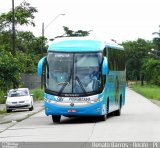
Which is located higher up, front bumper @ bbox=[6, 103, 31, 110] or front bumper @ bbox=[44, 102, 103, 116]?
front bumper @ bbox=[44, 102, 103, 116]

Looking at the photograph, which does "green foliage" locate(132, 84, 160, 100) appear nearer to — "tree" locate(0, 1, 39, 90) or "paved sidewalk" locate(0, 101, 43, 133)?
"tree" locate(0, 1, 39, 90)

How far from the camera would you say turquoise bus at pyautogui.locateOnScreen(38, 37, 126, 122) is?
85.4ft

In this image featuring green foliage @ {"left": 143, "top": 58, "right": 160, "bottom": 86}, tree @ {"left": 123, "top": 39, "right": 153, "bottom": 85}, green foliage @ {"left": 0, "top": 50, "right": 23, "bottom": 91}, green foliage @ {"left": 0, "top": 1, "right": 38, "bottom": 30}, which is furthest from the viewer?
tree @ {"left": 123, "top": 39, "right": 153, "bottom": 85}

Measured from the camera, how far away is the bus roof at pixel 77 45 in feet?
87.4

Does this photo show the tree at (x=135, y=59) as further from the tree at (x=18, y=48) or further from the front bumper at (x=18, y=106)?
the front bumper at (x=18, y=106)

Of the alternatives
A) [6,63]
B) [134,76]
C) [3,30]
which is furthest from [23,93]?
[134,76]

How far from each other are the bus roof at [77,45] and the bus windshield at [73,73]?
220 mm

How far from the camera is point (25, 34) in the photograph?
72312mm

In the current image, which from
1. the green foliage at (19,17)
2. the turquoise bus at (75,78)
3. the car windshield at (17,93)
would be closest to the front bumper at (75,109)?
the turquoise bus at (75,78)

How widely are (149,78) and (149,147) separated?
124583 millimetres

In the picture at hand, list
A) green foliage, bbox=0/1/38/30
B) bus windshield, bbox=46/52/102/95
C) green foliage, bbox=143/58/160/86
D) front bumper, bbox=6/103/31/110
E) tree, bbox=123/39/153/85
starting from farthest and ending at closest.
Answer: tree, bbox=123/39/153/85
green foliage, bbox=143/58/160/86
green foliage, bbox=0/1/38/30
front bumper, bbox=6/103/31/110
bus windshield, bbox=46/52/102/95

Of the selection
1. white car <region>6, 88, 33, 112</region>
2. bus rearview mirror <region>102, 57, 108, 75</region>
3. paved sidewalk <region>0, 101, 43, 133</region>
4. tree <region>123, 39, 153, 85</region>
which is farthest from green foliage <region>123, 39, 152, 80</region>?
bus rearview mirror <region>102, 57, 108, 75</region>

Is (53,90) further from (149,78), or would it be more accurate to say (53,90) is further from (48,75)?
(149,78)

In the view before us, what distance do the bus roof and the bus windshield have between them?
0.72 feet
